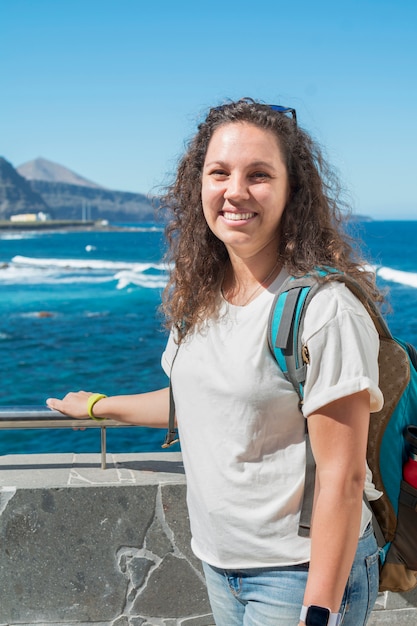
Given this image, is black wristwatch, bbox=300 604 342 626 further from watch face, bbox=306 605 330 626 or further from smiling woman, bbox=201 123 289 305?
smiling woman, bbox=201 123 289 305

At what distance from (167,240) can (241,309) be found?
0.44 meters

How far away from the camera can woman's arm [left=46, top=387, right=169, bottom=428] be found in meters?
1.93

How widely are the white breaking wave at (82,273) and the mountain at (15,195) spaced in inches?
4172

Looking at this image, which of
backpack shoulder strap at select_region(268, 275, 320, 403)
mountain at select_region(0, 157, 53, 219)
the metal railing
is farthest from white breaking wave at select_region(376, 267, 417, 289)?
mountain at select_region(0, 157, 53, 219)

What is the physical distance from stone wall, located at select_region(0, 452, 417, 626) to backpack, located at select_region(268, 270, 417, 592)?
31.7 inches

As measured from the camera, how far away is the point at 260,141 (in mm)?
1525

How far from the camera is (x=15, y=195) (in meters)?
167

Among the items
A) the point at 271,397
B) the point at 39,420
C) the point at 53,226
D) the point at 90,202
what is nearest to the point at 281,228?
the point at 271,397

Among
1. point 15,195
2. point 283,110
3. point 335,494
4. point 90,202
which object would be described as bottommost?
point 90,202

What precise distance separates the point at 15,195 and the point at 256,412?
173108 millimetres

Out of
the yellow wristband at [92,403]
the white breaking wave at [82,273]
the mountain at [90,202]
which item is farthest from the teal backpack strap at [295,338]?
the mountain at [90,202]

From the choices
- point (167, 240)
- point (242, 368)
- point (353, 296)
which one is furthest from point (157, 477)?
point (353, 296)

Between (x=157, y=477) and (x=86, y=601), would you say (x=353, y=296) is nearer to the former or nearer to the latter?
(x=157, y=477)

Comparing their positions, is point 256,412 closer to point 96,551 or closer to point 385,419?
point 385,419
